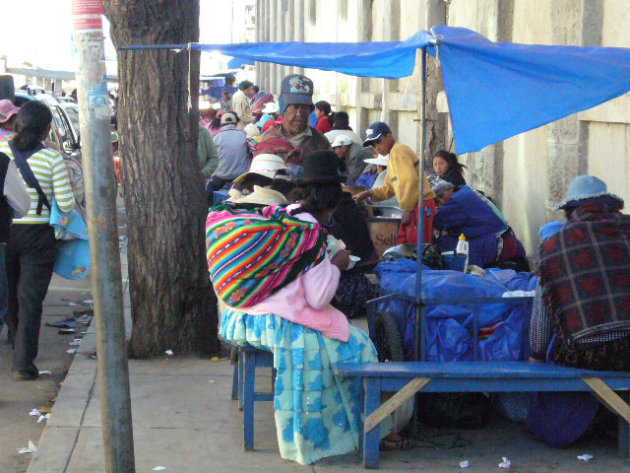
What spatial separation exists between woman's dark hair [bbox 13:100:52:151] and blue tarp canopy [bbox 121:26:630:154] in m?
2.11

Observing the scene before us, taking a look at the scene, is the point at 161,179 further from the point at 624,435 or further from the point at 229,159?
the point at 229,159

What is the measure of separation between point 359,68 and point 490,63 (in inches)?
29.4

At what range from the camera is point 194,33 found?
24.1ft

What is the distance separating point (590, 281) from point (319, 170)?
1.54 meters

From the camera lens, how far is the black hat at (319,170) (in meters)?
5.61

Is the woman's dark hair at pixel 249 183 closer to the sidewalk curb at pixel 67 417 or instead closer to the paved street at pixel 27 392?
the sidewalk curb at pixel 67 417

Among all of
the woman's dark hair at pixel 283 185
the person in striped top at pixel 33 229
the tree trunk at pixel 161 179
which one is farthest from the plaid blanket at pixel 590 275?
the person in striped top at pixel 33 229

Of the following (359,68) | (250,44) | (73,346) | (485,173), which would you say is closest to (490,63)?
(359,68)

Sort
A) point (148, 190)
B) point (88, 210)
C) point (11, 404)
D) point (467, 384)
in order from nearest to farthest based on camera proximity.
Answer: point (88, 210) < point (467, 384) < point (11, 404) < point (148, 190)

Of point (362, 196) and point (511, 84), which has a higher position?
point (511, 84)

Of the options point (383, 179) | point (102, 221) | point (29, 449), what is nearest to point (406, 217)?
point (383, 179)

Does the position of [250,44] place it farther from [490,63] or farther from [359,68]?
[490,63]

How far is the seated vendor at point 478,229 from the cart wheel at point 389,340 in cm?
279

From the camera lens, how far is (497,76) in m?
5.38
